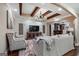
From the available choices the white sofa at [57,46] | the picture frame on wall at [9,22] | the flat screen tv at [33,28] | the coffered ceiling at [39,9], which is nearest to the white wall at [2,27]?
the picture frame on wall at [9,22]

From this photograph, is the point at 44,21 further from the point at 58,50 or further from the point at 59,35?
the point at 58,50

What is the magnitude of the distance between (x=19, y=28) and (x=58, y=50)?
2.96 feet

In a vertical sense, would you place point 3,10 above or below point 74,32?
above

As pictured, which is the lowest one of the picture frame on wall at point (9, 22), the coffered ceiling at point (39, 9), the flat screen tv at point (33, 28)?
the flat screen tv at point (33, 28)

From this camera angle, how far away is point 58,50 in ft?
8.07

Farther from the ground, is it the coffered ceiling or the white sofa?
the coffered ceiling

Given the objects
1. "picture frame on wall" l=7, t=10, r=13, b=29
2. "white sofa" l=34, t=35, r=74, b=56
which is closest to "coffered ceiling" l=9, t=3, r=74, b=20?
"picture frame on wall" l=7, t=10, r=13, b=29

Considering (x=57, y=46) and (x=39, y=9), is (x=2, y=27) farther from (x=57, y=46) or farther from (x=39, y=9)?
(x=57, y=46)

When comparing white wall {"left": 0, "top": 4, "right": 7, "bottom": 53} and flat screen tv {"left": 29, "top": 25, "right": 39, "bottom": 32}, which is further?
flat screen tv {"left": 29, "top": 25, "right": 39, "bottom": 32}

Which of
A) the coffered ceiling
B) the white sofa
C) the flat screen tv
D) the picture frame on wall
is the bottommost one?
the white sofa

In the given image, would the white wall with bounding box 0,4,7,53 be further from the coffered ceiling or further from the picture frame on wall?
the coffered ceiling

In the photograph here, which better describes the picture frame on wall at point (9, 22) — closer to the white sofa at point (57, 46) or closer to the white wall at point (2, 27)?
the white wall at point (2, 27)

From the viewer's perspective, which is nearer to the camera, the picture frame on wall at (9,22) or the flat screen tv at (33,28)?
the picture frame on wall at (9,22)

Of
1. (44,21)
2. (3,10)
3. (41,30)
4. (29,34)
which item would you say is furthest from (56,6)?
(3,10)
